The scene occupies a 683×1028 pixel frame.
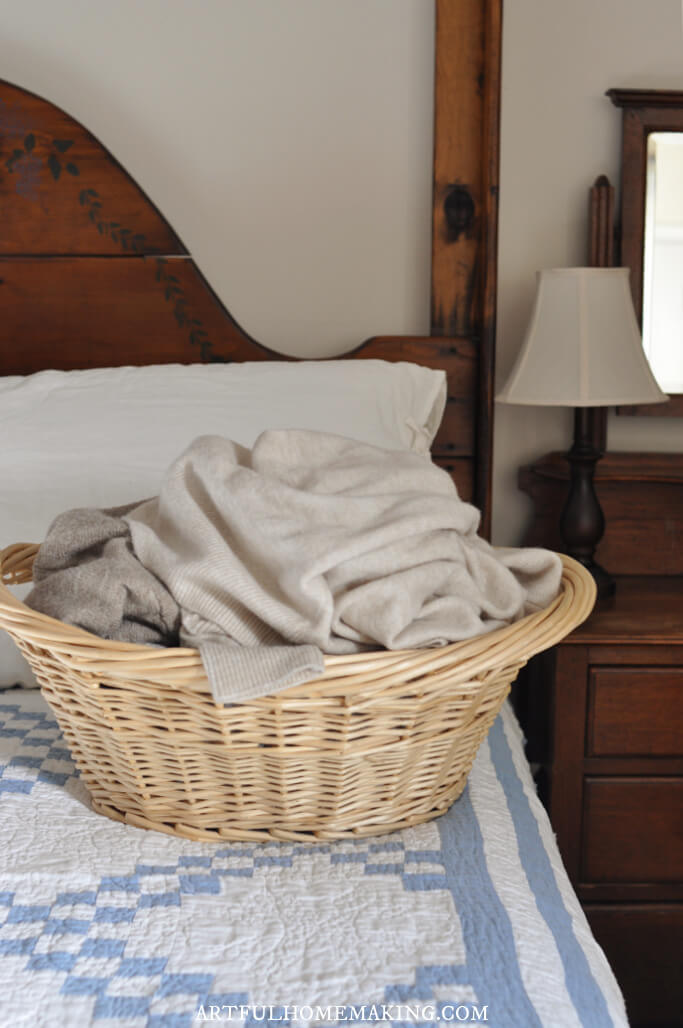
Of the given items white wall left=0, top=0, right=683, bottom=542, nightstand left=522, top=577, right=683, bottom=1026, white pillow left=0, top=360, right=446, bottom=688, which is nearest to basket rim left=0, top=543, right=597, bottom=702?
white pillow left=0, top=360, right=446, bottom=688

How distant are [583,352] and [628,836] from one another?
769mm

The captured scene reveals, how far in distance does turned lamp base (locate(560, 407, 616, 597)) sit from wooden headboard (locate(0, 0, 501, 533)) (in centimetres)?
16

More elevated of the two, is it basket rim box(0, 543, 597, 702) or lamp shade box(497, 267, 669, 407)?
lamp shade box(497, 267, 669, 407)

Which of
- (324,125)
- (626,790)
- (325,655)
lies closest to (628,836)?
(626,790)

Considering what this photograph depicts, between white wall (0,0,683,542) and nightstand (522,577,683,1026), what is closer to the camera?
nightstand (522,577,683,1026)

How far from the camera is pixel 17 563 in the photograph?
1039mm

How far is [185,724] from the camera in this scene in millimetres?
754

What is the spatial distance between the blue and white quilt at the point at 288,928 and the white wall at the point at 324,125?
1.15 m

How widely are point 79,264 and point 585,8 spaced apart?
1.05 metres

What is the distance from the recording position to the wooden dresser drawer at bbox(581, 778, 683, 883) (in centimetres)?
146

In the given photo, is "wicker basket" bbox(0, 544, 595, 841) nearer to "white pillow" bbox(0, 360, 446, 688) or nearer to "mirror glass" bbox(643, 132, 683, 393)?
"white pillow" bbox(0, 360, 446, 688)

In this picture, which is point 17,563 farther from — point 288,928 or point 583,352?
point 583,352

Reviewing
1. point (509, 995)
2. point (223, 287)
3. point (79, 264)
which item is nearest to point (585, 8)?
point (223, 287)

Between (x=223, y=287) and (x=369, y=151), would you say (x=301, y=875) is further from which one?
(x=369, y=151)
